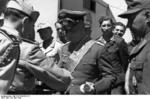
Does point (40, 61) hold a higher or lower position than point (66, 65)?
higher

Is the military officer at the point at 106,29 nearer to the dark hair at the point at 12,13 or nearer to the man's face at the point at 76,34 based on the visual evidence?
the man's face at the point at 76,34

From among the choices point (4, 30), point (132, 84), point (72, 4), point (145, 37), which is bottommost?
point (72, 4)

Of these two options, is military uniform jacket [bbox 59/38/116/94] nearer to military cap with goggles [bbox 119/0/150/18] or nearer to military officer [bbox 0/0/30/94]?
military cap with goggles [bbox 119/0/150/18]

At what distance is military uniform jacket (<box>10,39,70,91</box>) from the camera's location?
507cm

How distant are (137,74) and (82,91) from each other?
3.59 feet

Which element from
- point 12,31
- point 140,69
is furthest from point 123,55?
point 12,31

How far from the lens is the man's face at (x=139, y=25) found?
17.6 feet

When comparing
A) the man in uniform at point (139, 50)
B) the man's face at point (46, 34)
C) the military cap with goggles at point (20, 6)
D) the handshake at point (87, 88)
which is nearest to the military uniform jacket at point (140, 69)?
the man in uniform at point (139, 50)

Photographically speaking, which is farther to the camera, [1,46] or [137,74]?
[137,74]

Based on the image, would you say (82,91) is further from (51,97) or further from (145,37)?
(51,97)

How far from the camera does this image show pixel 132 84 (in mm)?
5324

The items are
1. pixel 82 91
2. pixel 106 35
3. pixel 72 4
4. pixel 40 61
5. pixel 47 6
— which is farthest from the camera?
pixel 72 4

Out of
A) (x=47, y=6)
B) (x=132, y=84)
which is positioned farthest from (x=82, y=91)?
(x=47, y=6)

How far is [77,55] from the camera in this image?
644 centimetres
